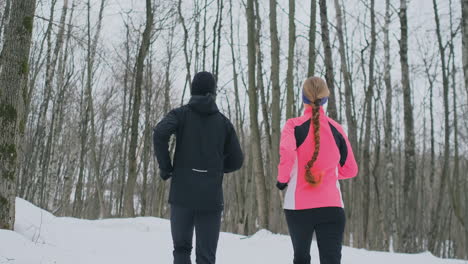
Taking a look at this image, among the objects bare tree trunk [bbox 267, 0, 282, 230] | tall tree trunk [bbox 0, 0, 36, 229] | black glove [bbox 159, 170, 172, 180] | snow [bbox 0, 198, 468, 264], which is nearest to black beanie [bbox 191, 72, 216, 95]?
black glove [bbox 159, 170, 172, 180]

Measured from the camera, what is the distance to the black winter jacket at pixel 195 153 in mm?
2922

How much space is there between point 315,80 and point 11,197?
3.52 meters

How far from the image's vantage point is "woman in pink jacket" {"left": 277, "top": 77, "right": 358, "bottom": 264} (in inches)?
105

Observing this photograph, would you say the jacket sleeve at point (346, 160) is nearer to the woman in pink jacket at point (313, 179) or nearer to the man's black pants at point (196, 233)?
the woman in pink jacket at point (313, 179)

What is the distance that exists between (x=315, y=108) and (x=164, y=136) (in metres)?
1.15

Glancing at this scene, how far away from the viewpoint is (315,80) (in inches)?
116

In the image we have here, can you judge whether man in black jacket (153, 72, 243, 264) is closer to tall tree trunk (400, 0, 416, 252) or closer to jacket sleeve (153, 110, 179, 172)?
jacket sleeve (153, 110, 179, 172)

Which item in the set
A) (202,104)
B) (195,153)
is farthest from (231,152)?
(202,104)

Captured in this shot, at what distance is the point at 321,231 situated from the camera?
266 centimetres

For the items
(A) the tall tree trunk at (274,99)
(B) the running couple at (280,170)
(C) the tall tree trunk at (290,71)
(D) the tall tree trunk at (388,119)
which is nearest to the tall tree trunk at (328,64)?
(C) the tall tree trunk at (290,71)

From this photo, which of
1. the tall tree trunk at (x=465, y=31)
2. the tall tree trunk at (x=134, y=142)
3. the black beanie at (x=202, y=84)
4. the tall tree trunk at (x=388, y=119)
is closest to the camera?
the black beanie at (x=202, y=84)

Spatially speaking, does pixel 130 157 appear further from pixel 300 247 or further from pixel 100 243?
pixel 300 247

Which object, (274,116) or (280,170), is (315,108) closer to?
(280,170)

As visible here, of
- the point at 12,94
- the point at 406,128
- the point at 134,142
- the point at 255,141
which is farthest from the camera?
the point at 134,142
